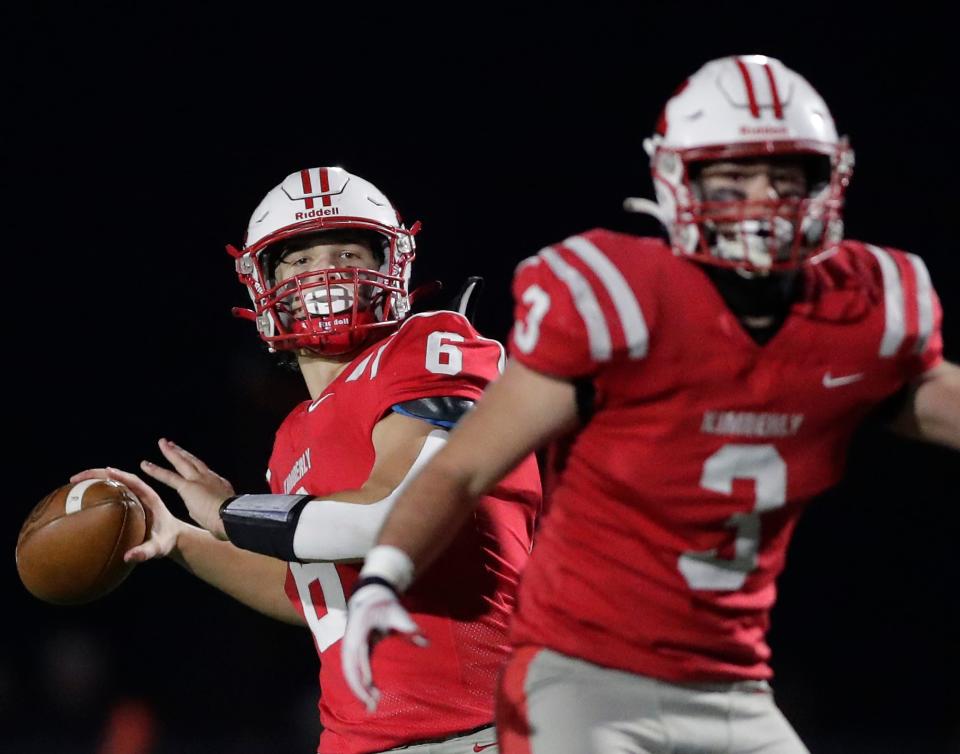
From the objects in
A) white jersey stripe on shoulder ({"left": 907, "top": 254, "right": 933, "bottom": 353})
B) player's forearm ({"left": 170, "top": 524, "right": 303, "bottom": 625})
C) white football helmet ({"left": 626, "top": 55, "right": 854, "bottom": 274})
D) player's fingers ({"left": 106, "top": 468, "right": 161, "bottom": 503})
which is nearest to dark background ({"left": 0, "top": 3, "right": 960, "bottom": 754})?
player's forearm ({"left": 170, "top": 524, "right": 303, "bottom": 625})

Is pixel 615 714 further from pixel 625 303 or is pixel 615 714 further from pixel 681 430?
pixel 625 303

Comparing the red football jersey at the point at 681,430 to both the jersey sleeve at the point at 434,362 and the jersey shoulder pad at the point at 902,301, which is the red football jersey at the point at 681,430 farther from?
the jersey sleeve at the point at 434,362

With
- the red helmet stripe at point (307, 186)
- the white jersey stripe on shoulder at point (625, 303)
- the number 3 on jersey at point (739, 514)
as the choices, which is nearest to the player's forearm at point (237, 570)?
the red helmet stripe at point (307, 186)

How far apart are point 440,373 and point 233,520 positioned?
408 mm

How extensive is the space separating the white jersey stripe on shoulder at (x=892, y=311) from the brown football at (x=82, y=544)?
1.43 m

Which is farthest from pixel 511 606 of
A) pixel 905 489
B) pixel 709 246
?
pixel 905 489

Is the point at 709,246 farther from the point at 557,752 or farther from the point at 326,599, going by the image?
the point at 326,599

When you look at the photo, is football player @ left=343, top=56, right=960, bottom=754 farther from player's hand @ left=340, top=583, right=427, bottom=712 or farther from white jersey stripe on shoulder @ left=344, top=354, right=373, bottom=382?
white jersey stripe on shoulder @ left=344, top=354, right=373, bottom=382

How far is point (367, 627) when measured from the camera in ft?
4.96

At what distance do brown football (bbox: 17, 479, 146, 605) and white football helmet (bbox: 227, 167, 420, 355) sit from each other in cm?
42

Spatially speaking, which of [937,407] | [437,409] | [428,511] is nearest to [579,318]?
[428,511]

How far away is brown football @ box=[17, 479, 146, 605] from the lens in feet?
8.00

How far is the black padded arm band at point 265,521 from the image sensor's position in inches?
83.2

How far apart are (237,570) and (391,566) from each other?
44.9 inches
